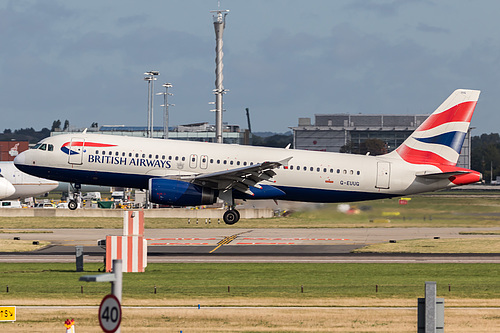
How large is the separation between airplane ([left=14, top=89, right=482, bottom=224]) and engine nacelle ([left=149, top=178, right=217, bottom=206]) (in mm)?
59

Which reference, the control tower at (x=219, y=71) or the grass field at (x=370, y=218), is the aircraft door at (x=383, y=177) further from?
the control tower at (x=219, y=71)

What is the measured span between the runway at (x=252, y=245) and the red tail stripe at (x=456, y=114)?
915 centimetres

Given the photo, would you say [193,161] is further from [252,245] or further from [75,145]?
[75,145]

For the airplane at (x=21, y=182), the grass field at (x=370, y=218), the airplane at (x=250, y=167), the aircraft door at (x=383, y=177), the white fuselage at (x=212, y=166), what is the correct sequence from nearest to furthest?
the airplane at (x=250, y=167) → the white fuselage at (x=212, y=166) → the aircraft door at (x=383, y=177) → the grass field at (x=370, y=218) → the airplane at (x=21, y=182)

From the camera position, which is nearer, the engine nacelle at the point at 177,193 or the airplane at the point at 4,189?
the engine nacelle at the point at 177,193

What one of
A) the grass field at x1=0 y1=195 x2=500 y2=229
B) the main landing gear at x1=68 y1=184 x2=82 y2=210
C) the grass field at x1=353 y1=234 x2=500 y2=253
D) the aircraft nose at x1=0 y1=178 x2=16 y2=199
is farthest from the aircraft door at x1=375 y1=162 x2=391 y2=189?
the aircraft nose at x1=0 y1=178 x2=16 y2=199

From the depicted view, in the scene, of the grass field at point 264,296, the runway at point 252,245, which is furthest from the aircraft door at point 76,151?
the grass field at point 264,296

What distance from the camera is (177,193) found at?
4519cm

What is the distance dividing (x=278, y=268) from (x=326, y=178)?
40.2 ft

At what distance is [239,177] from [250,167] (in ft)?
6.12

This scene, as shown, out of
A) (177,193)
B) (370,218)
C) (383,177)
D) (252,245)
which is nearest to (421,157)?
(383,177)

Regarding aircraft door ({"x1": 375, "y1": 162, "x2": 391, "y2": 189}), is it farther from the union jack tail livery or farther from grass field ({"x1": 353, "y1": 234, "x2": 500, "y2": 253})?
grass field ({"x1": 353, "y1": 234, "x2": 500, "y2": 253})

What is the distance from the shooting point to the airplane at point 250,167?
4647 centimetres

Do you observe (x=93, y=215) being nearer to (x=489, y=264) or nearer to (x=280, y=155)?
(x=280, y=155)
